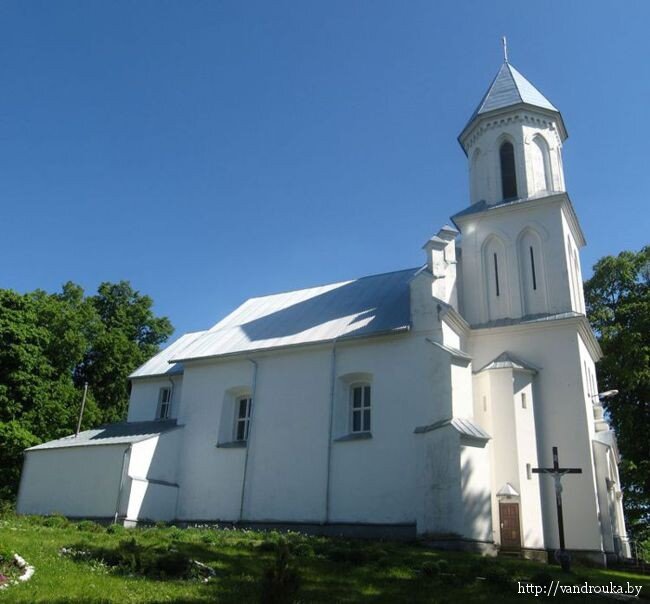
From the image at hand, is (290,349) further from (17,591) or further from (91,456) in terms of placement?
(17,591)

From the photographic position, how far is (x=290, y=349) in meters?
23.3

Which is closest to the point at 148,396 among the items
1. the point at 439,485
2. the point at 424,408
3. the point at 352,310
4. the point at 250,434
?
the point at 250,434

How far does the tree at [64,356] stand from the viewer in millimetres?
31016

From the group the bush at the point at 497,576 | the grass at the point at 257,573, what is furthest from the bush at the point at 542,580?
the bush at the point at 497,576

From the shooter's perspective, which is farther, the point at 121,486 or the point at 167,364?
the point at 167,364

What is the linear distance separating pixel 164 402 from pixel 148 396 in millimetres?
934

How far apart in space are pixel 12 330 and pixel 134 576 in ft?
77.8

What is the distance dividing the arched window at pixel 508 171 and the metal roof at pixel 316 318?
15.9 ft

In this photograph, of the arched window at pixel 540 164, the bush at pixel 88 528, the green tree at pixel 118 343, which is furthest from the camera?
the green tree at pixel 118 343

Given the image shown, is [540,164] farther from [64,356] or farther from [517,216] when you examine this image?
[64,356]

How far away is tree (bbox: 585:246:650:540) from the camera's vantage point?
27.5 metres

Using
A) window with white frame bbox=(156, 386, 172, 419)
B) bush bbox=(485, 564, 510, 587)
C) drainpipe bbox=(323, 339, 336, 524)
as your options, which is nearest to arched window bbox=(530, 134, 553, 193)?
drainpipe bbox=(323, 339, 336, 524)

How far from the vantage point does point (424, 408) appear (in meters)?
19.7

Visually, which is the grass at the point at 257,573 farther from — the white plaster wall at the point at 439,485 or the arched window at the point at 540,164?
the arched window at the point at 540,164
